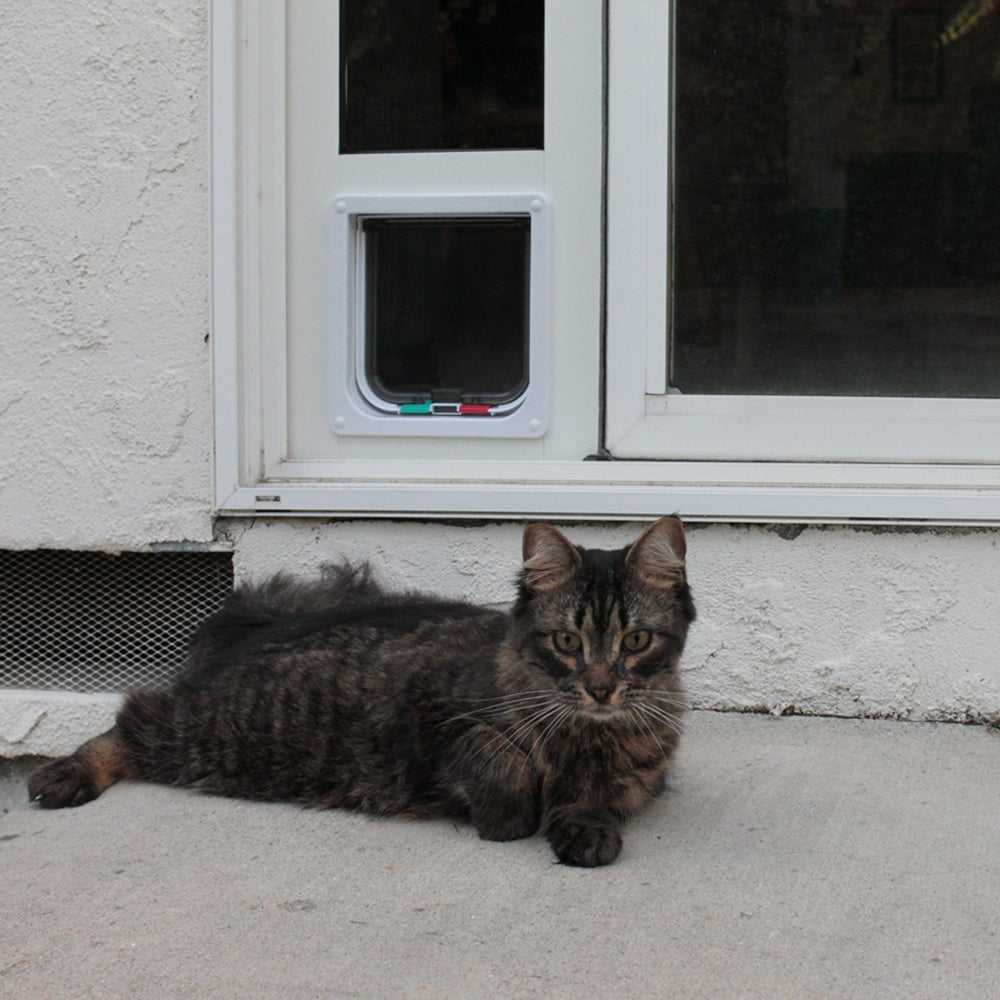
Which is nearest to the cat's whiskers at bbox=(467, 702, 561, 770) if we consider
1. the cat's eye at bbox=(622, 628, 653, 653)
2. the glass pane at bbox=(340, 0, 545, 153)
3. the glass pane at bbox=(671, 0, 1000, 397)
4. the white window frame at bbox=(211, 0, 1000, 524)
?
the cat's eye at bbox=(622, 628, 653, 653)

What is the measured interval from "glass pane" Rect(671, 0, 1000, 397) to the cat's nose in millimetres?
1292

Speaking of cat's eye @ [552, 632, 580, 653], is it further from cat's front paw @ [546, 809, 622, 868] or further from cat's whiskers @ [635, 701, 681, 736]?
cat's front paw @ [546, 809, 622, 868]

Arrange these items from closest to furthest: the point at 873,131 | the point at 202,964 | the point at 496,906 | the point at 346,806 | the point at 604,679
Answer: the point at 202,964 < the point at 496,906 < the point at 604,679 < the point at 346,806 < the point at 873,131

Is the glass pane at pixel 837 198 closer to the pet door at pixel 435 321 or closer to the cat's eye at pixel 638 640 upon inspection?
the pet door at pixel 435 321

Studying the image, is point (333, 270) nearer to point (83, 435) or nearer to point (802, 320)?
point (83, 435)

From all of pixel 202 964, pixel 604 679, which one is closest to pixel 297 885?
pixel 202 964

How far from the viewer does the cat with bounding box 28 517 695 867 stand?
307 centimetres

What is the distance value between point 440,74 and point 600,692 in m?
1.93

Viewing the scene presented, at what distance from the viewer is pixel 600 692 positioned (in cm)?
298

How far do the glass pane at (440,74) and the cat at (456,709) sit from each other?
4.34 ft

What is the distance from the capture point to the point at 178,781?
3504 mm

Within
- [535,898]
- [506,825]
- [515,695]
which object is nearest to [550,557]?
[515,695]

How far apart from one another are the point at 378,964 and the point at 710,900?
66 cm

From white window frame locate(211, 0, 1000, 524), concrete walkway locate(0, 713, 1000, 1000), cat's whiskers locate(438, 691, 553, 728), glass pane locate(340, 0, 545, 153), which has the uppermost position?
glass pane locate(340, 0, 545, 153)
